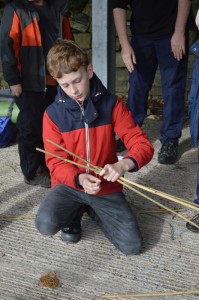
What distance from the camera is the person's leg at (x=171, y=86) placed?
3592 mm

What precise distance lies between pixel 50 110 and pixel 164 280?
1083 millimetres

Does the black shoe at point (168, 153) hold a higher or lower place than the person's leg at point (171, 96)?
lower

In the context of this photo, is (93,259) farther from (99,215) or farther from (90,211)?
(90,211)

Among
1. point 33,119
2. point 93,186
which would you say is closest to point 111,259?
point 93,186

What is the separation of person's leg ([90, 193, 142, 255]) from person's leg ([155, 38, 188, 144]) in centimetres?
120

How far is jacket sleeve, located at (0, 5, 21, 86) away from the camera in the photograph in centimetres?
293

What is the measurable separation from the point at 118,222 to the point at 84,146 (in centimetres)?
47

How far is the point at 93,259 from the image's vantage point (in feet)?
8.46

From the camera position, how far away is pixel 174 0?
11.5 feet

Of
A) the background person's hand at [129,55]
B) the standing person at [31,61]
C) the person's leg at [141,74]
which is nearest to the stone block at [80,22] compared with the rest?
the person's leg at [141,74]

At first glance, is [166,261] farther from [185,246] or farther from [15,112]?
[15,112]

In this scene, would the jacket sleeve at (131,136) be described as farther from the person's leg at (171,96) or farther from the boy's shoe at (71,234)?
the person's leg at (171,96)

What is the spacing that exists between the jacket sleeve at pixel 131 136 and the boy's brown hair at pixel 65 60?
0.34m

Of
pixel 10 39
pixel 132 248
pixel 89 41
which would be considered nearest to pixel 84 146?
pixel 132 248
